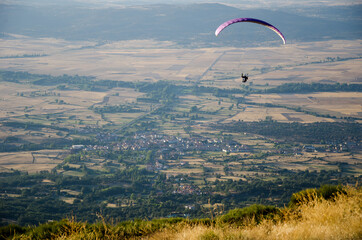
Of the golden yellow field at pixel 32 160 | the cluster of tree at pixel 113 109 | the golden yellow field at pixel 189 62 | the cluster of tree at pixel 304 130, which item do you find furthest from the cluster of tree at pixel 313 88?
the golden yellow field at pixel 32 160

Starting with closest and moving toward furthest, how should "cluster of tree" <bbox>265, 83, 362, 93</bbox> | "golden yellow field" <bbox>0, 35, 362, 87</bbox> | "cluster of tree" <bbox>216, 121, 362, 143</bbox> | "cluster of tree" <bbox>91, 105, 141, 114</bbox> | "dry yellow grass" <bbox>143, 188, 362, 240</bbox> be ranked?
"dry yellow grass" <bbox>143, 188, 362, 240</bbox>
"cluster of tree" <bbox>216, 121, 362, 143</bbox>
"cluster of tree" <bbox>91, 105, 141, 114</bbox>
"cluster of tree" <bbox>265, 83, 362, 93</bbox>
"golden yellow field" <bbox>0, 35, 362, 87</bbox>

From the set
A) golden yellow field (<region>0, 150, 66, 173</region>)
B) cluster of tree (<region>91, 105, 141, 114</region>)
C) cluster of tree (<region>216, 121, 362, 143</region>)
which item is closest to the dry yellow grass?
golden yellow field (<region>0, 150, 66, 173</region>)

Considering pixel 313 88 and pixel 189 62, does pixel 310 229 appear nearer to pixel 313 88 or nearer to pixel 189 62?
pixel 313 88

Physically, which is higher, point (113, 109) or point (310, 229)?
point (310, 229)

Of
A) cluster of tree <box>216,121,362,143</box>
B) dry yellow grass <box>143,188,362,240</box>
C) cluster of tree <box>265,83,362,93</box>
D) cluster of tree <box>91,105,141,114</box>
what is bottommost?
cluster of tree <box>216,121,362,143</box>

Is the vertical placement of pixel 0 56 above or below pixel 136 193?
above

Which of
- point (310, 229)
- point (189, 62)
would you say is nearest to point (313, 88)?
point (189, 62)

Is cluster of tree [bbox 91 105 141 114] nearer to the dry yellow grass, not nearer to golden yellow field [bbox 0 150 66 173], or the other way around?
golden yellow field [bbox 0 150 66 173]

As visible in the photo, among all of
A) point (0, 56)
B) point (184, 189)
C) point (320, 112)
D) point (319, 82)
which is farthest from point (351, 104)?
point (0, 56)

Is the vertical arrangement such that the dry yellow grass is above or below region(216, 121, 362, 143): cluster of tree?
above

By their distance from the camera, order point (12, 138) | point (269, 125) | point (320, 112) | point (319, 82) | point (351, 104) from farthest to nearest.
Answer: point (319, 82) → point (351, 104) → point (320, 112) → point (269, 125) → point (12, 138)

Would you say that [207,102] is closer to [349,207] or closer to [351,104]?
[351,104]
